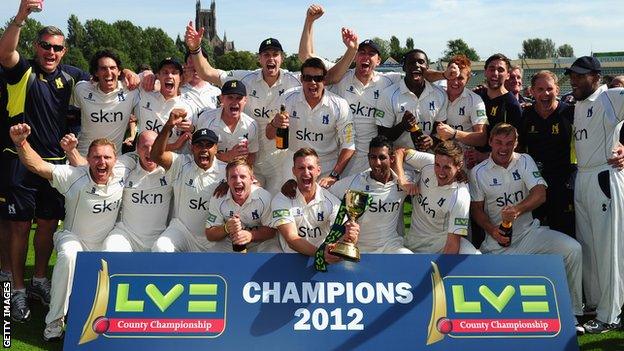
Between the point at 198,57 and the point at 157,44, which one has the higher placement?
the point at 157,44

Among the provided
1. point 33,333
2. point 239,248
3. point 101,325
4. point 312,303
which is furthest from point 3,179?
point 312,303

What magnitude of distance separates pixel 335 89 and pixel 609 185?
3.03 m

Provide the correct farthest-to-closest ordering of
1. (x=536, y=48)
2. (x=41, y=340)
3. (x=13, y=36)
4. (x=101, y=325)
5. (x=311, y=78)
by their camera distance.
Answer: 1. (x=536, y=48)
2. (x=311, y=78)
3. (x=13, y=36)
4. (x=41, y=340)
5. (x=101, y=325)

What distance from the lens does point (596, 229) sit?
238 inches

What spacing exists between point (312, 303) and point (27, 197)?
3232 millimetres

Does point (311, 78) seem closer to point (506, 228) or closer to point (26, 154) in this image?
point (506, 228)

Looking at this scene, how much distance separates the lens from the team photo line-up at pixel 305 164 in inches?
229

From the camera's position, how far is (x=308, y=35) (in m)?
7.26

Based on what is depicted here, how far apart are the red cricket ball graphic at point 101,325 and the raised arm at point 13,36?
2906 mm

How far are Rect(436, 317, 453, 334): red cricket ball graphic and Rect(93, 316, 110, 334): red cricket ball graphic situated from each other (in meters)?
2.56

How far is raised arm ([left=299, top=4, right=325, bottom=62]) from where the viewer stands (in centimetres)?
717

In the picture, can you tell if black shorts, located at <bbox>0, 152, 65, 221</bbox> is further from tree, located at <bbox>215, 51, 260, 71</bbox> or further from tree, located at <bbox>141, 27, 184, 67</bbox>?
tree, located at <bbox>141, 27, 184, 67</bbox>

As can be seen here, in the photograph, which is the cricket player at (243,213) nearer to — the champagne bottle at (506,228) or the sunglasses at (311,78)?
the sunglasses at (311,78)

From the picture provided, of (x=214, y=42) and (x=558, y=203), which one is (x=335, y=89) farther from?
(x=214, y=42)
